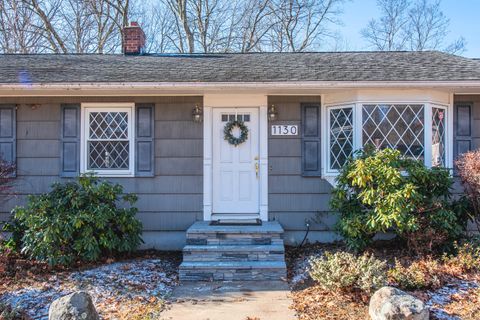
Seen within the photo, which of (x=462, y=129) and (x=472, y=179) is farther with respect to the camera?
(x=462, y=129)

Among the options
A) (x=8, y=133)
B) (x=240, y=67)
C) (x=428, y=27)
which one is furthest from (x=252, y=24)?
(x=8, y=133)

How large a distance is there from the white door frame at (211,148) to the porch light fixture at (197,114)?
0.22 ft

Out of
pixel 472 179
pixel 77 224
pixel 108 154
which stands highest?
pixel 108 154

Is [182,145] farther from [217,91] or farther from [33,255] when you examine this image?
[33,255]

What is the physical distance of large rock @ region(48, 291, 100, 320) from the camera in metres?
3.61

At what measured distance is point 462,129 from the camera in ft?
21.7

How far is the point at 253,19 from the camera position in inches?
682

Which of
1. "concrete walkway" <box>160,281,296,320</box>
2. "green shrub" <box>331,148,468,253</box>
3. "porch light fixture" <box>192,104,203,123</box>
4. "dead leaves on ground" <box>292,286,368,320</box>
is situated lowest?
"concrete walkway" <box>160,281,296,320</box>

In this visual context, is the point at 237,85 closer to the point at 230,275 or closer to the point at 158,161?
the point at 158,161

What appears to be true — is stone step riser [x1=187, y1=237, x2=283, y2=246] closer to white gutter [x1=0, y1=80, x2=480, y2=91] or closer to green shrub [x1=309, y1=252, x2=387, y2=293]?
green shrub [x1=309, y1=252, x2=387, y2=293]

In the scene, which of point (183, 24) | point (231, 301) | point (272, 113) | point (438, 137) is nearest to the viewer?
point (231, 301)

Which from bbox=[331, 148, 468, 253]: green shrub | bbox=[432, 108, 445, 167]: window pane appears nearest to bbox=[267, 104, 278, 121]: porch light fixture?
bbox=[331, 148, 468, 253]: green shrub

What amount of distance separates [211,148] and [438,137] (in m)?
3.72

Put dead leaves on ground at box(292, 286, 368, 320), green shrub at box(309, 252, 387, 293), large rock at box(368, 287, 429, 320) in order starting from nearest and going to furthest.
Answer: large rock at box(368, 287, 429, 320)
dead leaves on ground at box(292, 286, 368, 320)
green shrub at box(309, 252, 387, 293)
